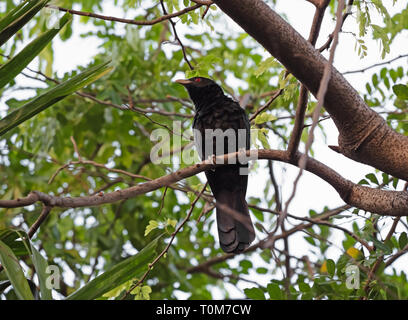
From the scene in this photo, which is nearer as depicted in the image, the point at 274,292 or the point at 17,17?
the point at 17,17

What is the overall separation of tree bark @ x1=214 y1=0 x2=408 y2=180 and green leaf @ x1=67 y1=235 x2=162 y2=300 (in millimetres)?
909

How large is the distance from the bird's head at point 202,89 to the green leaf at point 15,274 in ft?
7.27

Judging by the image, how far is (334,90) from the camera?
1.87 meters

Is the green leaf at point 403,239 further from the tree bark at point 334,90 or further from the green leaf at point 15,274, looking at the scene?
the green leaf at point 15,274

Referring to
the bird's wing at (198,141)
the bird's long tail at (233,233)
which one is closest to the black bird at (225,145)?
the bird's wing at (198,141)

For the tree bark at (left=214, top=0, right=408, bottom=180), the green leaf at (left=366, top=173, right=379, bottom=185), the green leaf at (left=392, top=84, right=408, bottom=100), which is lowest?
the green leaf at (left=366, top=173, right=379, bottom=185)

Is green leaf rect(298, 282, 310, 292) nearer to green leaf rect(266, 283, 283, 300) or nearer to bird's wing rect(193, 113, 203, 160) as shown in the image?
green leaf rect(266, 283, 283, 300)

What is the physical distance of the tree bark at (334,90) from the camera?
1751mm

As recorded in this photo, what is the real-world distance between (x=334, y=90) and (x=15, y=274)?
51.0 inches

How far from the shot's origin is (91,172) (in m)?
4.57

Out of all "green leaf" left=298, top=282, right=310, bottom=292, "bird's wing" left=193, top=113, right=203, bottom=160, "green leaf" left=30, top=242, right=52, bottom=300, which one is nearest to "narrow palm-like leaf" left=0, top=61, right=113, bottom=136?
"green leaf" left=30, top=242, right=52, bottom=300

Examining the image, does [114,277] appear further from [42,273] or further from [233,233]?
[233,233]

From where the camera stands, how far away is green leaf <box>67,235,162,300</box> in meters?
1.88

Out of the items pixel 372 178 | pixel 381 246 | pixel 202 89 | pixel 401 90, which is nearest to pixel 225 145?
pixel 202 89
